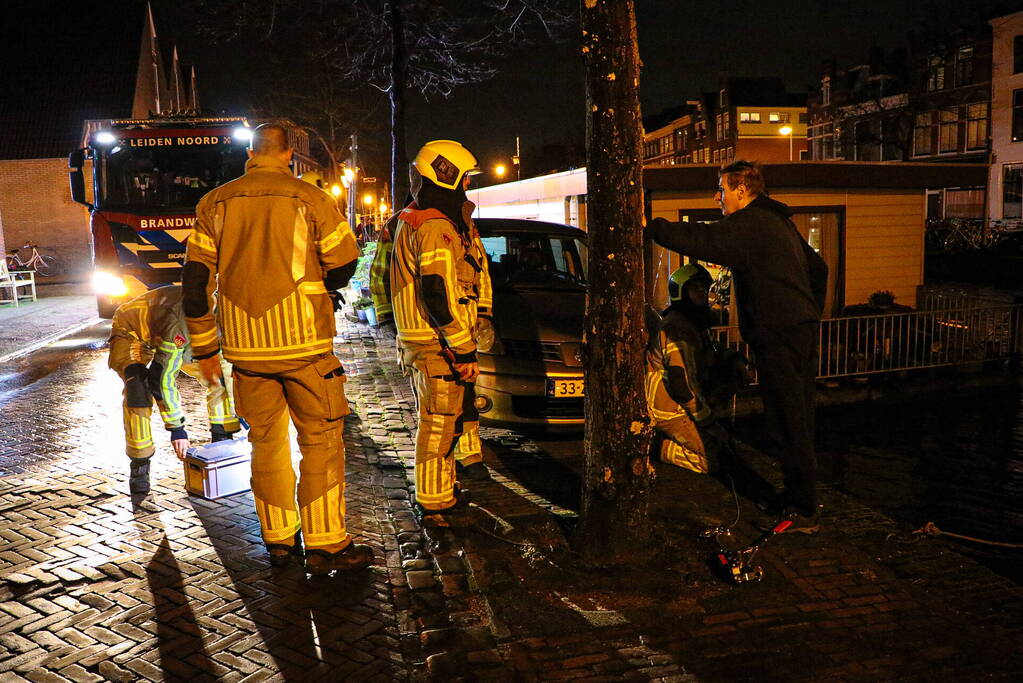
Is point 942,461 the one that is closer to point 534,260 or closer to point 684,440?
point 684,440

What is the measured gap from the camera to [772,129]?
7144cm

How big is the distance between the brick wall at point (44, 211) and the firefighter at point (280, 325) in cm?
3078

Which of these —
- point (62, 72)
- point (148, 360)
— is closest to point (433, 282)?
point (148, 360)

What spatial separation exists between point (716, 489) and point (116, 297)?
38.4ft

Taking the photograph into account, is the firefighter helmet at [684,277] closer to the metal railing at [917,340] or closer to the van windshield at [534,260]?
the van windshield at [534,260]

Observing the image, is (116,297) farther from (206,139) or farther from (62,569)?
(62,569)

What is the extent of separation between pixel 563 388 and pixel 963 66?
50.2 metres

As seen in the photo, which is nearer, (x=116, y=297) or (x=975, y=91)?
(x=116, y=297)

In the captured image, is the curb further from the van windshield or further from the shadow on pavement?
the shadow on pavement

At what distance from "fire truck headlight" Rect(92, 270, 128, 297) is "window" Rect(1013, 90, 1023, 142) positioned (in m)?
44.8

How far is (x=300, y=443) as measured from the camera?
14.9 ft

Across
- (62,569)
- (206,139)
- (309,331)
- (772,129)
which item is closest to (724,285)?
(309,331)

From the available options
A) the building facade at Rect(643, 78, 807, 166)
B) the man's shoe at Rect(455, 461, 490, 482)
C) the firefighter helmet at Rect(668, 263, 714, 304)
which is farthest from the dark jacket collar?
the building facade at Rect(643, 78, 807, 166)

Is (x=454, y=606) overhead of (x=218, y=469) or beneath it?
beneath
